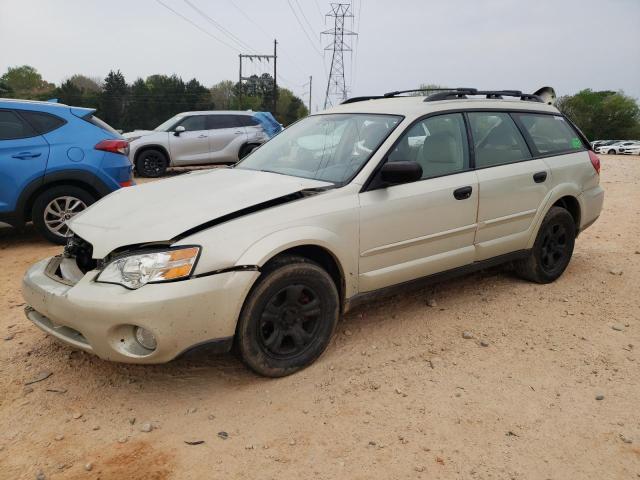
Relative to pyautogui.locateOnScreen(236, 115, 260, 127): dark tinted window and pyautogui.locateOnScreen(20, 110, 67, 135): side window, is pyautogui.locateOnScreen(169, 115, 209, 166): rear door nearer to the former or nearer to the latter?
pyautogui.locateOnScreen(236, 115, 260, 127): dark tinted window

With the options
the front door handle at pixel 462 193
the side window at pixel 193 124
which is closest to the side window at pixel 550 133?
the front door handle at pixel 462 193

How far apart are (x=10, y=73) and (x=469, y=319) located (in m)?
96.8

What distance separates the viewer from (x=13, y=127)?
224 inches

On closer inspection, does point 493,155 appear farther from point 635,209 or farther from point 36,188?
point 635,209

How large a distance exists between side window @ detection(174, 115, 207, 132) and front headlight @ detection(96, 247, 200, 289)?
1081 cm

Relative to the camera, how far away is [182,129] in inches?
503

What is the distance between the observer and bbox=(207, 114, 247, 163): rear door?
42.4 feet

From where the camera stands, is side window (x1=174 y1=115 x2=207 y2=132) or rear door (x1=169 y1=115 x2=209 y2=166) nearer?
rear door (x1=169 y1=115 x2=209 y2=166)

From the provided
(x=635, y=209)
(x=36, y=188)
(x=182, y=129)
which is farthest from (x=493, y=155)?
(x=182, y=129)

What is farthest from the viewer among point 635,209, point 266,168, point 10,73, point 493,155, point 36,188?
point 10,73

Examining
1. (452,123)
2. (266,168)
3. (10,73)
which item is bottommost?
(266,168)

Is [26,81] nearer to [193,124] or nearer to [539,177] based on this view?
[193,124]

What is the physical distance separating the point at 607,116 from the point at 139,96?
212ft

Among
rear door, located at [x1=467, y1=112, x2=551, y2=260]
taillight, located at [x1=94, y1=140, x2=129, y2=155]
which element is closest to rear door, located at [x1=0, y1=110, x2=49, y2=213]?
taillight, located at [x1=94, y1=140, x2=129, y2=155]
